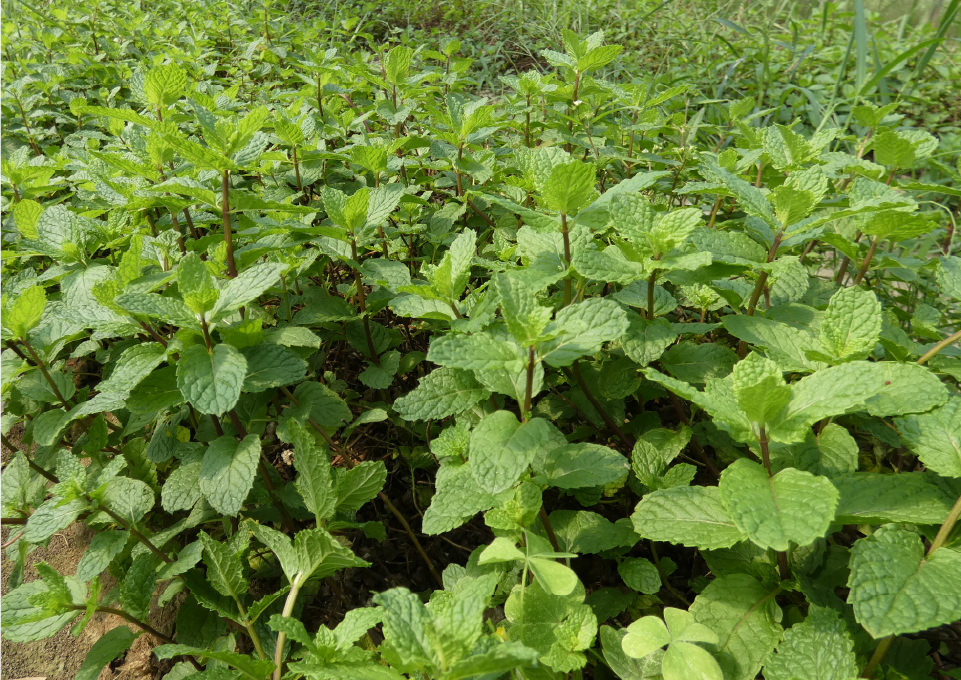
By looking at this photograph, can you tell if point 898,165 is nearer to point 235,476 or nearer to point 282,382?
point 282,382

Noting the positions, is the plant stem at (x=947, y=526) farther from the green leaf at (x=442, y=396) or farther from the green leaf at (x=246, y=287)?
the green leaf at (x=246, y=287)

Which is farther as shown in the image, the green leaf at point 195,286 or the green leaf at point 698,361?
the green leaf at point 698,361

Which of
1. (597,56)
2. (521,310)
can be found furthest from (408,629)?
(597,56)

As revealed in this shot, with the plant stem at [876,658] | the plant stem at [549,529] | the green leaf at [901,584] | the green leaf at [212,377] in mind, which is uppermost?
the green leaf at [212,377]

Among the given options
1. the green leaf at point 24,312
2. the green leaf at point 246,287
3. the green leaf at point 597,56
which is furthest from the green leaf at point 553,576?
the green leaf at point 597,56

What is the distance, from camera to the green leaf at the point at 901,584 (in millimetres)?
848

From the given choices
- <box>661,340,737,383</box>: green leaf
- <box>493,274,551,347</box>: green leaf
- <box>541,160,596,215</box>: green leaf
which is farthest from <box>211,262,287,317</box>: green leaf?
<box>661,340,737,383</box>: green leaf

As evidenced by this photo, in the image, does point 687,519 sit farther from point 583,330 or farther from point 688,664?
point 583,330

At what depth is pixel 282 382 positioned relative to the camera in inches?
51.9

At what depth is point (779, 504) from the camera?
91 cm

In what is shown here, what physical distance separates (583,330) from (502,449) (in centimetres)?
29

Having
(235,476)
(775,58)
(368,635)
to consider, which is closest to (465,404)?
(235,476)

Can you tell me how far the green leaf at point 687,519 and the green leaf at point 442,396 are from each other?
43 cm

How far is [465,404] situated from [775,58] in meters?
5.02
